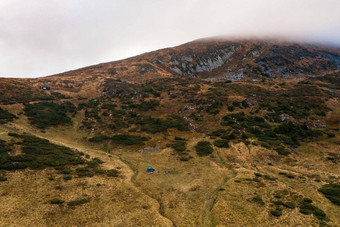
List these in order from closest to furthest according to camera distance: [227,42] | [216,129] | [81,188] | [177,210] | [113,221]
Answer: [113,221]
[177,210]
[81,188]
[216,129]
[227,42]

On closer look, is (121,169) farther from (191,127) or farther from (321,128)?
(321,128)

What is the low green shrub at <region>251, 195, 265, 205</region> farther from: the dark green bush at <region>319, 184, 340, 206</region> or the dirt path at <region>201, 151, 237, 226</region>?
the dark green bush at <region>319, 184, 340, 206</region>

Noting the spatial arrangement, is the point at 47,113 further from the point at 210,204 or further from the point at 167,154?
the point at 210,204

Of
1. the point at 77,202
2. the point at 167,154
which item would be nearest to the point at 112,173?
the point at 77,202

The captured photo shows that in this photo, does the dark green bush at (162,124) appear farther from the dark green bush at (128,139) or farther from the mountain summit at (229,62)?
the mountain summit at (229,62)

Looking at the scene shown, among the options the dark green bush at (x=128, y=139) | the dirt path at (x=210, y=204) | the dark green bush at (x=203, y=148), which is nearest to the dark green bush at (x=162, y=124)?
the dark green bush at (x=128, y=139)

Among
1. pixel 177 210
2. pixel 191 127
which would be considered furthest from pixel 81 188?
pixel 191 127
